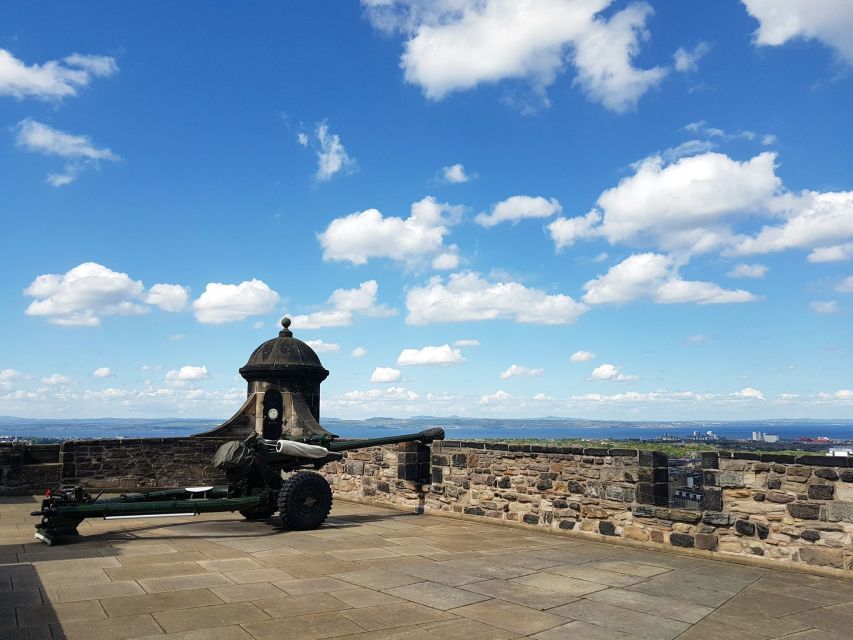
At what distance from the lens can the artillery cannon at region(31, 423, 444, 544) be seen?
726 centimetres

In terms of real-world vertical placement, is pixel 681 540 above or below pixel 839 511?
below

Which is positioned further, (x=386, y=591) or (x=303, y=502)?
(x=303, y=502)

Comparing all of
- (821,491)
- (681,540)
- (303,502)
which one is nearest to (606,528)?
(681,540)

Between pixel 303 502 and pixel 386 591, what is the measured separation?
3.45 metres

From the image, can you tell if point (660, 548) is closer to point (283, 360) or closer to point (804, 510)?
point (804, 510)

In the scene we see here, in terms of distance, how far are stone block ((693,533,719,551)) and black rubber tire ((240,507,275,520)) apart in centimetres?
569

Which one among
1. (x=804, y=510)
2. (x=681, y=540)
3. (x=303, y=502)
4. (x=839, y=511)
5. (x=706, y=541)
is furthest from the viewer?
(x=303, y=502)

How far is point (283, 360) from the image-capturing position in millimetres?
14414

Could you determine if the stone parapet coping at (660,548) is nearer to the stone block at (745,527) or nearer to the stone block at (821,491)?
the stone block at (745,527)

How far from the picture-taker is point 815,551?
646 cm

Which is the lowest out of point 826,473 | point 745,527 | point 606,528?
point 606,528

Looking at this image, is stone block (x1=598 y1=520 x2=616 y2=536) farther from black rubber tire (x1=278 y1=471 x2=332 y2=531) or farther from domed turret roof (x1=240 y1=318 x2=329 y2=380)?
domed turret roof (x1=240 y1=318 x2=329 y2=380)

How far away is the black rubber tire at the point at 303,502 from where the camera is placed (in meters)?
8.46

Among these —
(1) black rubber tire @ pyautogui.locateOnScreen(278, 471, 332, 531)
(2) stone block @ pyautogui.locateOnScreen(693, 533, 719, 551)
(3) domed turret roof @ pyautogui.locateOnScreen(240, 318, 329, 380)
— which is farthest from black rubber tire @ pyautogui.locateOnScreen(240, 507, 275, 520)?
(2) stone block @ pyautogui.locateOnScreen(693, 533, 719, 551)
